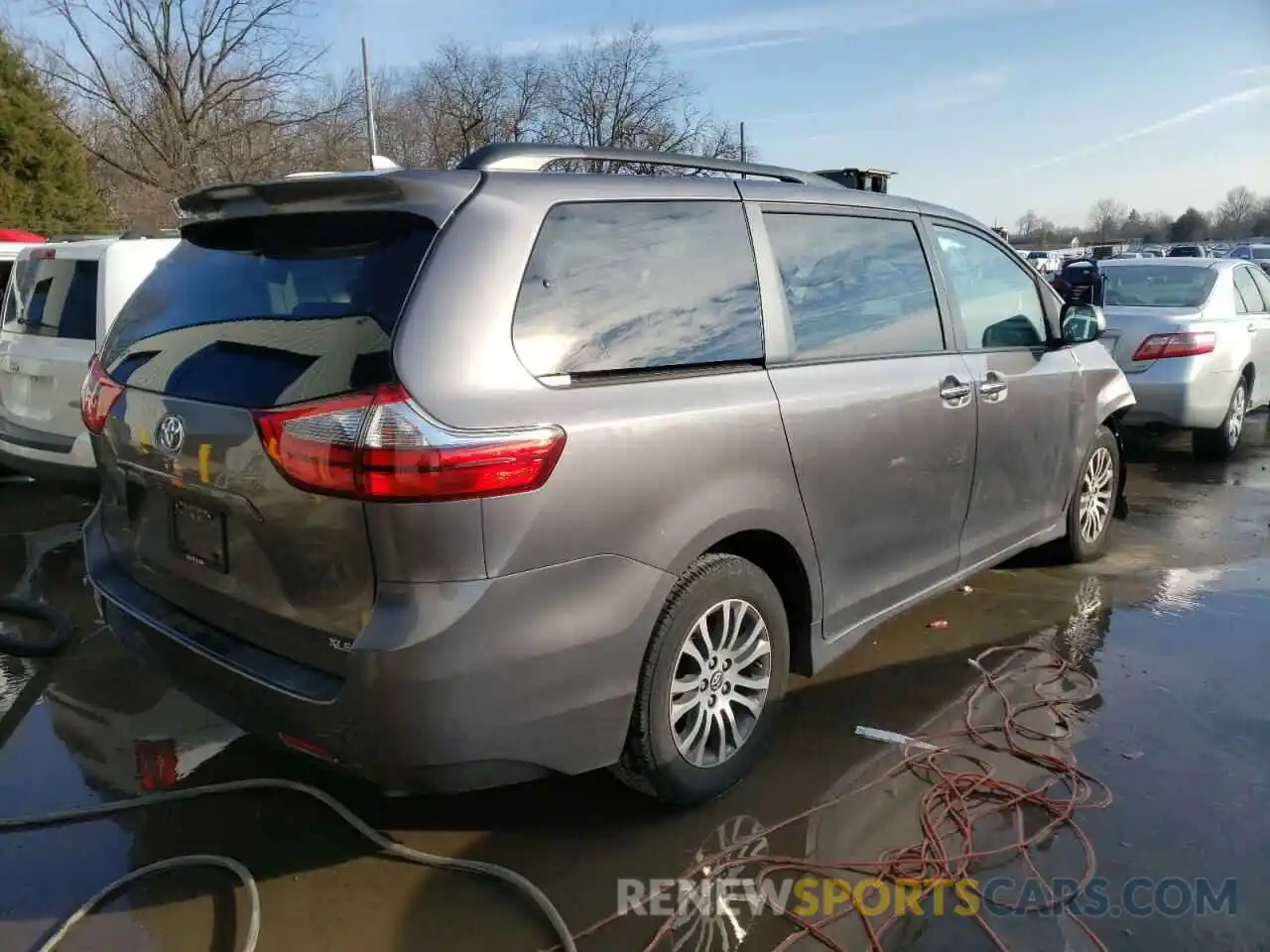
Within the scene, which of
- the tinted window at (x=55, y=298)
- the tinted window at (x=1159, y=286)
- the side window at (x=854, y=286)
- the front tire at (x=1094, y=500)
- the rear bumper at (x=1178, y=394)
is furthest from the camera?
the tinted window at (x=1159, y=286)

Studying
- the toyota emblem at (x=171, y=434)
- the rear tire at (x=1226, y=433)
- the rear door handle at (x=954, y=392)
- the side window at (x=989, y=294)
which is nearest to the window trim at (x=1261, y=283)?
the rear tire at (x=1226, y=433)

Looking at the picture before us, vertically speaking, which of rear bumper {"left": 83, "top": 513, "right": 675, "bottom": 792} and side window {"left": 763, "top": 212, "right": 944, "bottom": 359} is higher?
side window {"left": 763, "top": 212, "right": 944, "bottom": 359}

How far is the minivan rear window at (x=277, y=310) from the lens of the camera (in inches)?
91.0

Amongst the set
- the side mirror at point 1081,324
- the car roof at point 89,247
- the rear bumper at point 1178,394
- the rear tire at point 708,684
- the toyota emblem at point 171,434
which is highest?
the car roof at point 89,247

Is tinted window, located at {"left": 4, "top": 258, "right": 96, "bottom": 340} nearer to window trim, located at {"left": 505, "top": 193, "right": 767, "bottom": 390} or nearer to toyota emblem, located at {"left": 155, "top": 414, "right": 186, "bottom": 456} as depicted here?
toyota emblem, located at {"left": 155, "top": 414, "right": 186, "bottom": 456}

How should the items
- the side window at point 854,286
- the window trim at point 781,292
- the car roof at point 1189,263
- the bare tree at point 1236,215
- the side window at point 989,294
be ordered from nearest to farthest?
the window trim at point 781,292
the side window at point 854,286
the side window at point 989,294
the car roof at point 1189,263
the bare tree at point 1236,215

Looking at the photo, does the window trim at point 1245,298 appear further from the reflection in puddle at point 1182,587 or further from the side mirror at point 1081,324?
the side mirror at point 1081,324

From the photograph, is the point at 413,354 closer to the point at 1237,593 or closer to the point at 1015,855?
the point at 1015,855

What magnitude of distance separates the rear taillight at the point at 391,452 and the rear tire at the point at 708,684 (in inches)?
27.7

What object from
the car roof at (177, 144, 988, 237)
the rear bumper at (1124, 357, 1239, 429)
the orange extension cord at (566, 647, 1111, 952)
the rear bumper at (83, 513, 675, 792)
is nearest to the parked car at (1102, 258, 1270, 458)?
the rear bumper at (1124, 357, 1239, 429)

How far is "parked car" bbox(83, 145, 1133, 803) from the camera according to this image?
2.24m

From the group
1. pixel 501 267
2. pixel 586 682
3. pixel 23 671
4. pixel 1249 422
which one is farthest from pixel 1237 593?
pixel 1249 422

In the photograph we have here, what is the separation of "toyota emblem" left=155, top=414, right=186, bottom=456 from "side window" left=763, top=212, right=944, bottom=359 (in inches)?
73.4

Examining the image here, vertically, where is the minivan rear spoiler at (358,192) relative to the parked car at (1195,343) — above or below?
above
